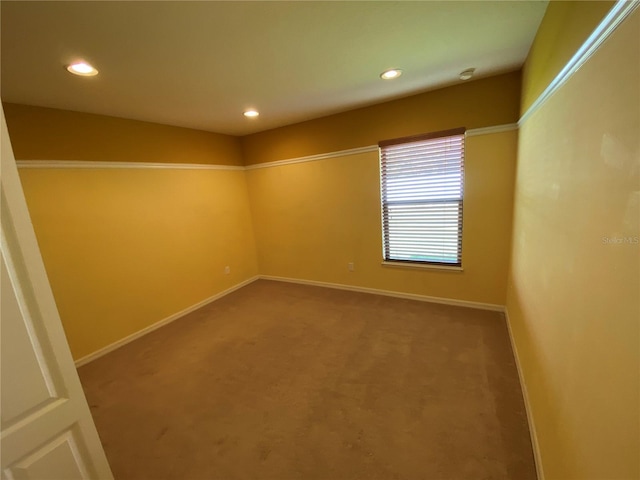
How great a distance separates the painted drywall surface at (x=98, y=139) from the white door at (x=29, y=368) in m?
2.17

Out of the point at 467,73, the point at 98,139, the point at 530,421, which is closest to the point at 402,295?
the point at 530,421

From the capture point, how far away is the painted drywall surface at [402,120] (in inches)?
100

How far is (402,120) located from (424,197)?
36.2 inches

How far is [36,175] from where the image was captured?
7.57 ft

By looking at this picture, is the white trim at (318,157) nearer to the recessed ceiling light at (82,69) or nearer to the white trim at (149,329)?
the white trim at (149,329)

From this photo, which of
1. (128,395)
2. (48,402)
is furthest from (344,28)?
(128,395)

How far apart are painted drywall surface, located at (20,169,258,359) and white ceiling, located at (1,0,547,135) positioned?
81 cm

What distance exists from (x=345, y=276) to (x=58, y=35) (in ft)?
11.3

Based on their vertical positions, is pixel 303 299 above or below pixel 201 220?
below

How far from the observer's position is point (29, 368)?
33.8 inches

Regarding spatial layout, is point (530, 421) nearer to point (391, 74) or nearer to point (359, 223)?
point (359, 223)

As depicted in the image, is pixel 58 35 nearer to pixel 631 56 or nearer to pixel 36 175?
pixel 36 175

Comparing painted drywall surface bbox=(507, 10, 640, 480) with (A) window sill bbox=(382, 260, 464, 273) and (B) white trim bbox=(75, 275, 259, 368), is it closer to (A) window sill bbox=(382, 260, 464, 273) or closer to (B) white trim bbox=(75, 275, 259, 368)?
(A) window sill bbox=(382, 260, 464, 273)

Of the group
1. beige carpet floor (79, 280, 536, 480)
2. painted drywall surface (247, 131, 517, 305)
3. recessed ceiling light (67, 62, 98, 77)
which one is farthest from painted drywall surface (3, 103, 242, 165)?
beige carpet floor (79, 280, 536, 480)
